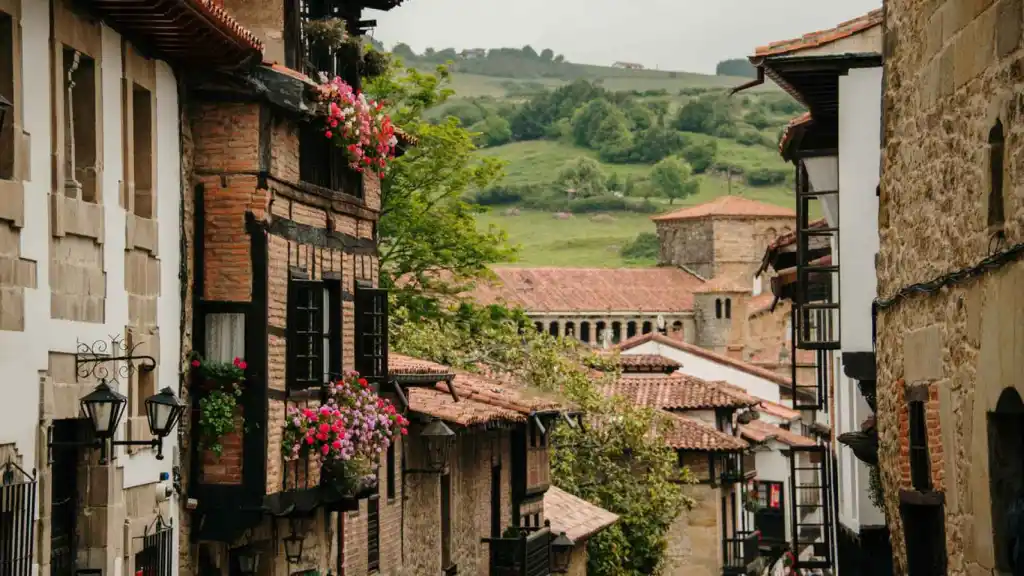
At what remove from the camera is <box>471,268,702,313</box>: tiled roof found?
131 metres

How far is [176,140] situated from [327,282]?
359cm

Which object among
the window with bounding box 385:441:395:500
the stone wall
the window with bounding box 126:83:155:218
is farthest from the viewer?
the stone wall

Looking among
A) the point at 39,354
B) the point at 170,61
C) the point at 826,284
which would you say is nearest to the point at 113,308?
the point at 39,354

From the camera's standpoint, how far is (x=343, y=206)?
19859 millimetres

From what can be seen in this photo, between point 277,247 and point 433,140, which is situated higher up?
point 433,140

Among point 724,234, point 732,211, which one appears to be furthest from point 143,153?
point 732,211

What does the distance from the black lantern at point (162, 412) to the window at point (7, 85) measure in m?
2.60

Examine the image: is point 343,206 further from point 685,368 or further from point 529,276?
point 529,276

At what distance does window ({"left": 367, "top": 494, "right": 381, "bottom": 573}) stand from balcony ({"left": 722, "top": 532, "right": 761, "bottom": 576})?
27.5 m

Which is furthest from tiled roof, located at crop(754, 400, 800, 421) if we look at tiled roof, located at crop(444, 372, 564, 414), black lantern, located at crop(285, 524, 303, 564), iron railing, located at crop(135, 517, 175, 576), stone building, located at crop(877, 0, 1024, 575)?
stone building, located at crop(877, 0, 1024, 575)

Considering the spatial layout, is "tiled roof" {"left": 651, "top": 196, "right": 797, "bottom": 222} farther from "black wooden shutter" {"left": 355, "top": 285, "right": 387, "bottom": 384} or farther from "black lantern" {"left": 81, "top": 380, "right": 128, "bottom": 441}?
"black lantern" {"left": 81, "top": 380, "right": 128, "bottom": 441}

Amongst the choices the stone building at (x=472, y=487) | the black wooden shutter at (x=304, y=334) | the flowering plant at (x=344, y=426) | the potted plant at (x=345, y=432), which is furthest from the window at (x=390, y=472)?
the black wooden shutter at (x=304, y=334)

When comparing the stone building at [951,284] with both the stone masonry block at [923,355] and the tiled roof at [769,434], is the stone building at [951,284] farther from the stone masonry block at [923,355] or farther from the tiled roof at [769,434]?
the tiled roof at [769,434]

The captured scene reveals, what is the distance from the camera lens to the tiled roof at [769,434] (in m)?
59.1
